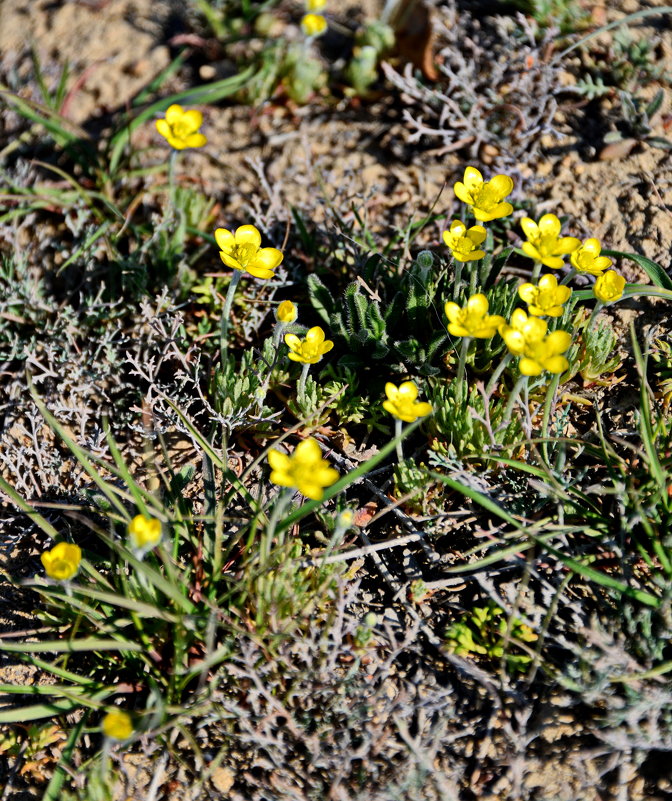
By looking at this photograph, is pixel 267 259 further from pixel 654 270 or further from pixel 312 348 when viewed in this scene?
pixel 654 270

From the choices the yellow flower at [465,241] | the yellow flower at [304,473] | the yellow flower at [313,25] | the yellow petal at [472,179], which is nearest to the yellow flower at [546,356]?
the yellow flower at [465,241]

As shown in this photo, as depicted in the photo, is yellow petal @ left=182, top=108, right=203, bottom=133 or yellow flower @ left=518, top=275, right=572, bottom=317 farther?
yellow petal @ left=182, top=108, right=203, bottom=133

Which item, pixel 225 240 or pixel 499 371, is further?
pixel 225 240

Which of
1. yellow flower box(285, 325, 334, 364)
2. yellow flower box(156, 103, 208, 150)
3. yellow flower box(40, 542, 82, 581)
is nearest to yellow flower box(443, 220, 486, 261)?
yellow flower box(285, 325, 334, 364)

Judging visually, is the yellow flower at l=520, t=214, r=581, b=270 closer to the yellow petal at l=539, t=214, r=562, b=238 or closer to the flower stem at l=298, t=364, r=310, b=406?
the yellow petal at l=539, t=214, r=562, b=238

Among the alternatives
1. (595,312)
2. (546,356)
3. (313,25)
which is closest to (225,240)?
(546,356)

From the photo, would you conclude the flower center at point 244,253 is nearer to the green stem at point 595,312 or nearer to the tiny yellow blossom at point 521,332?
the tiny yellow blossom at point 521,332
